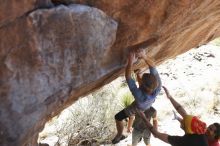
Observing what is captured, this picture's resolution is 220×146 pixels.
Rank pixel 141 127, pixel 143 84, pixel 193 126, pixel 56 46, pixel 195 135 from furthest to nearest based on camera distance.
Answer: pixel 141 127
pixel 143 84
pixel 193 126
pixel 195 135
pixel 56 46

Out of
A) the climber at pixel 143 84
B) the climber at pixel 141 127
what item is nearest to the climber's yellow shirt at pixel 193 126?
the climber at pixel 143 84

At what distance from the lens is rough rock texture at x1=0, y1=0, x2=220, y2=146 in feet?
14.5

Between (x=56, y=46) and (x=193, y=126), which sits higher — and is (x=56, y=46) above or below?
above

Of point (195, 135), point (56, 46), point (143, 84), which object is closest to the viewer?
point (56, 46)

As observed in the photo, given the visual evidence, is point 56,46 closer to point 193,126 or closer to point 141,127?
point 193,126

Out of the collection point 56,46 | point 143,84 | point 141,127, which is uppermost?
point 56,46

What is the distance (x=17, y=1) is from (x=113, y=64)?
1.68 metres

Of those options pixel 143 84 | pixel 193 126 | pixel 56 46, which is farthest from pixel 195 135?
pixel 56 46

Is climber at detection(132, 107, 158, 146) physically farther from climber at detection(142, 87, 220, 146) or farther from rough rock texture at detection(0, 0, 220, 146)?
rough rock texture at detection(0, 0, 220, 146)

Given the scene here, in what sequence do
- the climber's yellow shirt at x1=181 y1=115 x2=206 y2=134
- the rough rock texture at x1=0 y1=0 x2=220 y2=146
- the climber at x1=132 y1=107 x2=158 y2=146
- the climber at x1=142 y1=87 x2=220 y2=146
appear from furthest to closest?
the climber at x1=132 y1=107 x2=158 y2=146, the climber's yellow shirt at x1=181 y1=115 x2=206 y2=134, the climber at x1=142 y1=87 x2=220 y2=146, the rough rock texture at x1=0 y1=0 x2=220 y2=146

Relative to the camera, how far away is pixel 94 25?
4895mm

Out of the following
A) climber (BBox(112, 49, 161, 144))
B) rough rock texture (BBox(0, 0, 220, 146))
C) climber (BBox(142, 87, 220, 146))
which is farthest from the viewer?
climber (BBox(112, 49, 161, 144))

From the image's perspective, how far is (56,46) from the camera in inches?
184

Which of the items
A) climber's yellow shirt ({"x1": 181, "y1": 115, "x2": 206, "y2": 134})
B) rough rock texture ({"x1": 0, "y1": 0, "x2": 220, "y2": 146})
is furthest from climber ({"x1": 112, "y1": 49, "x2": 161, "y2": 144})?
climber's yellow shirt ({"x1": 181, "y1": 115, "x2": 206, "y2": 134})
